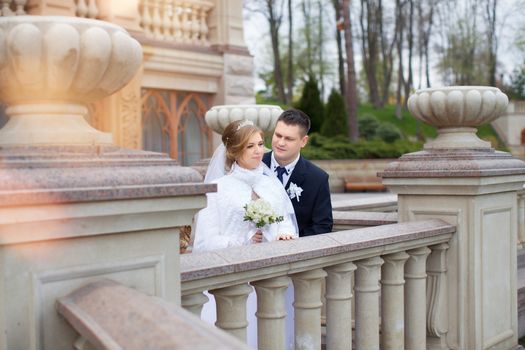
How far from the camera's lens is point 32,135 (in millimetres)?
2434

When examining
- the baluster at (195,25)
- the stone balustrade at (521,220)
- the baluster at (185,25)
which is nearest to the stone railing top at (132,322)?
the stone balustrade at (521,220)

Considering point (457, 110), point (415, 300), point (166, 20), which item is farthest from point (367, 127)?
point (415, 300)

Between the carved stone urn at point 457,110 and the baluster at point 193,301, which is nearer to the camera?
the baluster at point 193,301

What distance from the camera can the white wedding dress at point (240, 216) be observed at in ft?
13.7

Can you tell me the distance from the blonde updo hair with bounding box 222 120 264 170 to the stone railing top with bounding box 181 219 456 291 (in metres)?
0.99

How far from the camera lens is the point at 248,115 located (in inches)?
275

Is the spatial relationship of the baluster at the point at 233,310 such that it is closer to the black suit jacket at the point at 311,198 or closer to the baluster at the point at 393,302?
the baluster at the point at 393,302

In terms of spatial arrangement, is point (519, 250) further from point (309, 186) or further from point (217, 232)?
point (217, 232)

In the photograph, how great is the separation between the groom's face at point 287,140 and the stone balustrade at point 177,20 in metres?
10.3

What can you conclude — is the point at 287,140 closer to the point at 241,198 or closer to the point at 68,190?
the point at 241,198

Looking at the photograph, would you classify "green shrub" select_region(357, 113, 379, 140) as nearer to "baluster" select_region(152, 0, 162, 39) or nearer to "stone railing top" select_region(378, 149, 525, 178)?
"baluster" select_region(152, 0, 162, 39)

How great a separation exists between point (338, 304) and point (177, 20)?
40.8ft

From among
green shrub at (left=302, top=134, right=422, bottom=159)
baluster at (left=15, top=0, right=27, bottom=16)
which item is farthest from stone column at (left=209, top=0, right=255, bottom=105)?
green shrub at (left=302, top=134, right=422, bottom=159)

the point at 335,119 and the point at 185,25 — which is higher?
the point at 185,25
